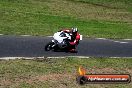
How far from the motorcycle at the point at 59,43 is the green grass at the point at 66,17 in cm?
598

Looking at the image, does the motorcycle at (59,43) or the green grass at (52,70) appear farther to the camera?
the motorcycle at (59,43)

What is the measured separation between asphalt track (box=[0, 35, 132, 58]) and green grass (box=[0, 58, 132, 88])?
1461 mm

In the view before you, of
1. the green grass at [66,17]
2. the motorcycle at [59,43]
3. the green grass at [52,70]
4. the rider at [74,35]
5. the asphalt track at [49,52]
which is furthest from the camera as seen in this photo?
the green grass at [66,17]

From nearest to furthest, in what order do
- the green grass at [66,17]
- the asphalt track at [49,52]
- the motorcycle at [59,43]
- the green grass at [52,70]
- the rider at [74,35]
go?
the green grass at [52,70] < the asphalt track at [49,52] < the motorcycle at [59,43] < the rider at [74,35] < the green grass at [66,17]

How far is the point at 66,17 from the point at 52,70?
20794 mm

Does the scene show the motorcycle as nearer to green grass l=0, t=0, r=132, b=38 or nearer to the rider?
the rider

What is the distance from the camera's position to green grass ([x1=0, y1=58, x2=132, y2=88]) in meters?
15.8

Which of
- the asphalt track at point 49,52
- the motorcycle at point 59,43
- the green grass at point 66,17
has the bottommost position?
the green grass at point 66,17

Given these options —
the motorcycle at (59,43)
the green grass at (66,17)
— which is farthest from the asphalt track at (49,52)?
the green grass at (66,17)

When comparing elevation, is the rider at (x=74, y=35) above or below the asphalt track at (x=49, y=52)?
above

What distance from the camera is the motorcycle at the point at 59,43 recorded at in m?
21.7

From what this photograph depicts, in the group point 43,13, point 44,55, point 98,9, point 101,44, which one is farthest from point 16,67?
point 98,9

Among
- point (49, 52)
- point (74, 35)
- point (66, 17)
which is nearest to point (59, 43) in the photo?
point (49, 52)

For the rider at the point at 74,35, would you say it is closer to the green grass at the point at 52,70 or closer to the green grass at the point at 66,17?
the green grass at the point at 52,70
